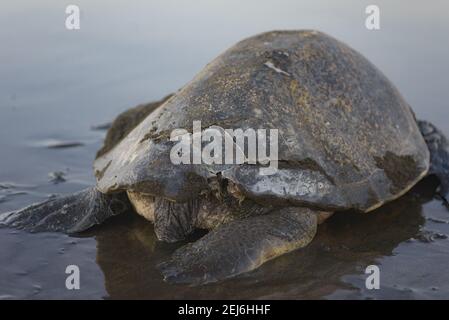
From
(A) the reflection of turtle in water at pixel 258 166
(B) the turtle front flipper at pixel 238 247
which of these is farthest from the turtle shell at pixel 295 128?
(B) the turtle front flipper at pixel 238 247

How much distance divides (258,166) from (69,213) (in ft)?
4.64

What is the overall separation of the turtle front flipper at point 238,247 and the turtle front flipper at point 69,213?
0.90 m

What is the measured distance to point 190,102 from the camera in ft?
14.5

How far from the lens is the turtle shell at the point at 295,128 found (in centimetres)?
405

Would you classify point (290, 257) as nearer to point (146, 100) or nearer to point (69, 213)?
point (69, 213)

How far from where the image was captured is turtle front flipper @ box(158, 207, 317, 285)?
3.68 m

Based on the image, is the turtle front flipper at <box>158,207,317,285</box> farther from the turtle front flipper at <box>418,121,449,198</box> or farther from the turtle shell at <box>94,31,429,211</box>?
the turtle front flipper at <box>418,121,449,198</box>

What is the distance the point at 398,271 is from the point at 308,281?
563 millimetres

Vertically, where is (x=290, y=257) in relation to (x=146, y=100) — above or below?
below

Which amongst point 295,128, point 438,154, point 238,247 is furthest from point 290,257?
point 438,154

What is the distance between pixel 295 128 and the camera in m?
4.31

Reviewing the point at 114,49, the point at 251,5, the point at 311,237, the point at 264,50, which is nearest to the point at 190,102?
the point at 264,50

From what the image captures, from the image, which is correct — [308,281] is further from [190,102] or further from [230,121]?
[190,102]

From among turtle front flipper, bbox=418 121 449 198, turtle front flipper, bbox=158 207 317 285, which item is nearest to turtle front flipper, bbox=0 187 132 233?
turtle front flipper, bbox=158 207 317 285
